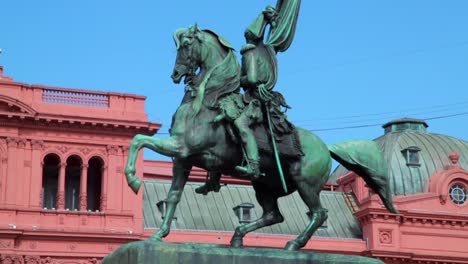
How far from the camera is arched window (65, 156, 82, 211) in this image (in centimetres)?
5719

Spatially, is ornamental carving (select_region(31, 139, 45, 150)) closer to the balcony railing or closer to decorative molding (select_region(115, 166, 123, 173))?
the balcony railing

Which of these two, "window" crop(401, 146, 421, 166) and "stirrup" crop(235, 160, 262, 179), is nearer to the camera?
"stirrup" crop(235, 160, 262, 179)

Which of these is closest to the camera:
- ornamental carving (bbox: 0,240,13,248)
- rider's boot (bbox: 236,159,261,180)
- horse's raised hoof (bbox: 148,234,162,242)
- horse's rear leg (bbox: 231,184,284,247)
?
horse's raised hoof (bbox: 148,234,162,242)

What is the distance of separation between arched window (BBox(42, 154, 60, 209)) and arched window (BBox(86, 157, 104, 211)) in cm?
177

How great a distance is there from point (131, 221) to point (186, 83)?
134 ft

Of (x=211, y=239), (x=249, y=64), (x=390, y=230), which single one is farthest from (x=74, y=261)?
(x=249, y=64)

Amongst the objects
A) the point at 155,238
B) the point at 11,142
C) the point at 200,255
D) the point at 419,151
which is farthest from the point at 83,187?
the point at 200,255

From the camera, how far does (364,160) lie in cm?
1669

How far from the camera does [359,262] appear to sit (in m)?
15.3

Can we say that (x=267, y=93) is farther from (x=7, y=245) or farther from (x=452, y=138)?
(x=452, y=138)

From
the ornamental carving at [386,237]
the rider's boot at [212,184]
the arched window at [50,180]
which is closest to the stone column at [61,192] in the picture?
the arched window at [50,180]

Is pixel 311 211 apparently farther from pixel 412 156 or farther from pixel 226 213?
pixel 412 156

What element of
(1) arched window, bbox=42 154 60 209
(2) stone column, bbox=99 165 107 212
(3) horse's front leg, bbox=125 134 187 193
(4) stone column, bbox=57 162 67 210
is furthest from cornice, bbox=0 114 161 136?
(3) horse's front leg, bbox=125 134 187 193

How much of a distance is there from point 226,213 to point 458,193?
45.4 ft
